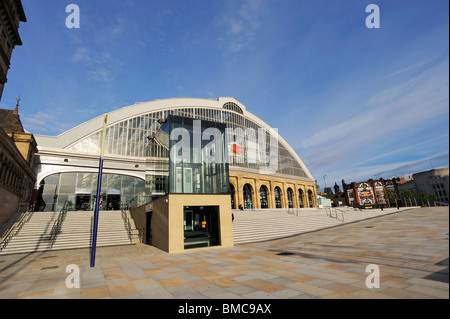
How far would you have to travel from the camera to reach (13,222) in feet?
62.9

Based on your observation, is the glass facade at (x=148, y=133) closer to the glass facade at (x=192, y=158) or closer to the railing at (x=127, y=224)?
the glass facade at (x=192, y=158)

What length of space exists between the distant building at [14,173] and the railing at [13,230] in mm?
1192

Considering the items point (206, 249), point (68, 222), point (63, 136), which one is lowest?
point (206, 249)

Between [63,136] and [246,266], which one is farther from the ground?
[63,136]

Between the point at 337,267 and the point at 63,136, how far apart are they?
4225 centimetres

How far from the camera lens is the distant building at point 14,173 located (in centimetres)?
1919

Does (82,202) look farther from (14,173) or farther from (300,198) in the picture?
(300,198)

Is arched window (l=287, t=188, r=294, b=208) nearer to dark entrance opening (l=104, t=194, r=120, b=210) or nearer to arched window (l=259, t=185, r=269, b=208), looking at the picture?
arched window (l=259, t=185, r=269, b=208)

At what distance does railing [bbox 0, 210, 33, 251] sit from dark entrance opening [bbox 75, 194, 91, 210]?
1091cm

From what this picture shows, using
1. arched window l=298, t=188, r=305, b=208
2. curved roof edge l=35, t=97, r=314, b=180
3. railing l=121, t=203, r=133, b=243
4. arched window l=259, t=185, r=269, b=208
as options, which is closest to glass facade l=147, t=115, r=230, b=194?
railing l=121, t=203, r=133, b=243

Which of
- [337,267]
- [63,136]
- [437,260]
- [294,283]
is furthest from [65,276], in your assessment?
[63,136]

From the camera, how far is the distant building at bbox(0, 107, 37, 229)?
1919cm
